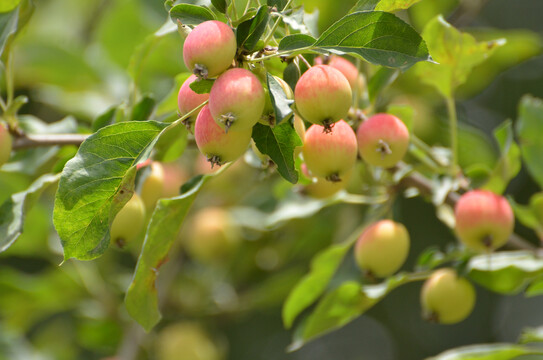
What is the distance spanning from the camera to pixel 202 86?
93 centimetres

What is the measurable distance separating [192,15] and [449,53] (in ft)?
1.97

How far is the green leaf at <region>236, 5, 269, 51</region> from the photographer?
0.92m

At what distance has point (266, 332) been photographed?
2914mm

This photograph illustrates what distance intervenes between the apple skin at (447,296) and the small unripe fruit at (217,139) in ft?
2.17

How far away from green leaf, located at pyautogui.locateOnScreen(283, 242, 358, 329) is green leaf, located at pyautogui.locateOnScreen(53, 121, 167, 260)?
2.08 ft

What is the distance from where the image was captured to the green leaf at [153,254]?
1.03 metres

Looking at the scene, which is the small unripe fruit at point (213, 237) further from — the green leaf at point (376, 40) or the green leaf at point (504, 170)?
the green leaf at point (376, 40)

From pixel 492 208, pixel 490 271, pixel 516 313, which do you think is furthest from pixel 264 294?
pixel 516 313

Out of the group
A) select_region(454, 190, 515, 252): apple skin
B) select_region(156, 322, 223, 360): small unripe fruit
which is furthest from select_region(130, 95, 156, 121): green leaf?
select_region(156, 322, 223, 360): small unripe fruit

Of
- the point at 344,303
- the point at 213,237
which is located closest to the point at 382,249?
the point at 344,303

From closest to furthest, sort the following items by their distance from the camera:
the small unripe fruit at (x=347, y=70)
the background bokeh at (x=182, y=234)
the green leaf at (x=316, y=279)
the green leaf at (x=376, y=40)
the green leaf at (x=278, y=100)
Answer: the green leaf at (x=278, y=100) < the green leaf at (x=376, y=40) < the small unripe fruit at (x=347, y=70) < the green leaf at (x=316, y=279) < the background bokeh at (x=182, y=234)

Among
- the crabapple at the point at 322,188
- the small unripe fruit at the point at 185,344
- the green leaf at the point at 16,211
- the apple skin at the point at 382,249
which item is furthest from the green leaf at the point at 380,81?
the small unripe fruit at the point at 185,344

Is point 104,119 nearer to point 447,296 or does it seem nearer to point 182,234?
point 447,296

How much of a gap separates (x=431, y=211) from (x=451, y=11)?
2.78 feet
